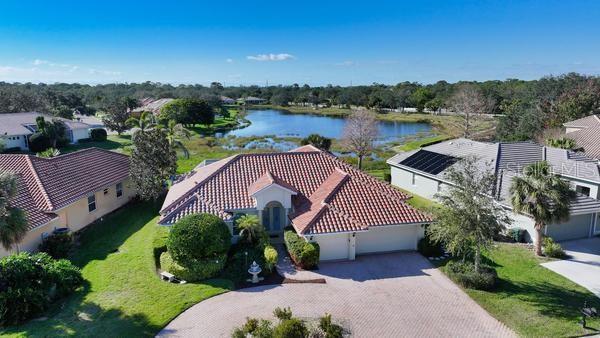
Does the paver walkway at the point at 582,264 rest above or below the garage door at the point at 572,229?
below

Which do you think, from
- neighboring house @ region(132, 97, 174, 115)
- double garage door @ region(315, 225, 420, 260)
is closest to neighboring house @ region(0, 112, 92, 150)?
neighboring house @ region(132, 97, 174, 115)

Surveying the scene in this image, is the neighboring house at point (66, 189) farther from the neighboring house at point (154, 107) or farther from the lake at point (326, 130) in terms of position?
the neighboring house at point (154, 107)

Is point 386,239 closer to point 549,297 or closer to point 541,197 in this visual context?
point 549,297

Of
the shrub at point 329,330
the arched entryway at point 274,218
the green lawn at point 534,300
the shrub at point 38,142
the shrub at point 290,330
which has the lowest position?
the green lawn at point 534,300

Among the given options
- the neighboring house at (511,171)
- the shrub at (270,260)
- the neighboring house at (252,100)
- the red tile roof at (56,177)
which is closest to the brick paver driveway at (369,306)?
the shrub at (270,260)

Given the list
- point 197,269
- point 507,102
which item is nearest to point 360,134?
point 197,269
